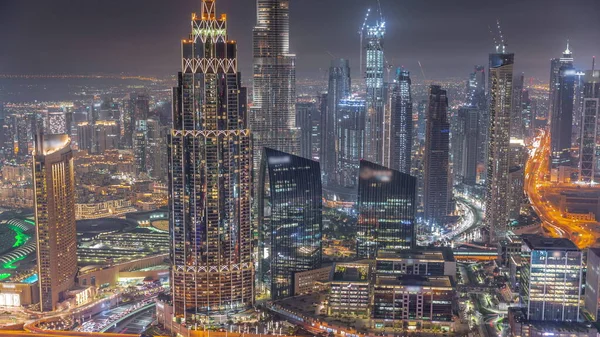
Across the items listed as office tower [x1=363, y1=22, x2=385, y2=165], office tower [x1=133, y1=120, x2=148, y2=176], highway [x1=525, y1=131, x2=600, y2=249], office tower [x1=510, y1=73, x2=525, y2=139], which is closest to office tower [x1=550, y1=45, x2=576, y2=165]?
highway [x1=525, y1=131, x2=600, y2=249]

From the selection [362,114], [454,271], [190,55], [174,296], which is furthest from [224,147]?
[362,114]

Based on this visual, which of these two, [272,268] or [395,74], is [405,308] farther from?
[395,74]

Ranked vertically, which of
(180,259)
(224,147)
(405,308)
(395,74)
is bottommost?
(405,308)

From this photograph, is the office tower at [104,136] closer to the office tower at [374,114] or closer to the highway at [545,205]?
the office tower at [374,114]

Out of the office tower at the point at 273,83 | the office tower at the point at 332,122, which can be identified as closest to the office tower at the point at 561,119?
the office tower at the point at 332,122

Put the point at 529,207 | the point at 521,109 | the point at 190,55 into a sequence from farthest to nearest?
1. the point at 521,109
2. the point at 529,207
3. the point at 190,55
